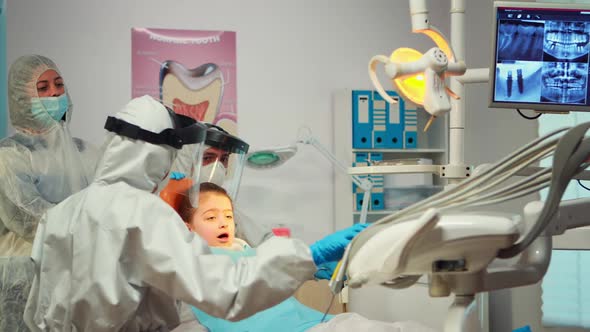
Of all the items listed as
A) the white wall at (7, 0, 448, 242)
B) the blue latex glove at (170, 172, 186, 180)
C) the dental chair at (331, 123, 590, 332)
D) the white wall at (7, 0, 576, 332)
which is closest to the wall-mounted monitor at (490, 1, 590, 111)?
the blue latex glove at (170, 172, 186, 180)

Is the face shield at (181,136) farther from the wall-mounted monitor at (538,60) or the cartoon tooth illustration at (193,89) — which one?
the cartoon tooth illustration at (193,89)

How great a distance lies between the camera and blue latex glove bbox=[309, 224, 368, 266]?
6.20 feet

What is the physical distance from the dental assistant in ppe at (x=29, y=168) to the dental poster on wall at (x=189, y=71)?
1.14 metres

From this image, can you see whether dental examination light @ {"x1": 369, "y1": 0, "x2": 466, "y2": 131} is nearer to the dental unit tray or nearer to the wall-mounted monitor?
the wall-mounted monitor

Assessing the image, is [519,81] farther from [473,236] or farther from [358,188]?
[358,188]

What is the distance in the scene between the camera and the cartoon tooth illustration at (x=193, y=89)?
4.41 meters

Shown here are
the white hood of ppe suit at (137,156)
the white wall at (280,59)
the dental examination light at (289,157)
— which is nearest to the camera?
the white hood of ppe suit at (137,156)

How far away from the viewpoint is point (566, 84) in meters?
2.54

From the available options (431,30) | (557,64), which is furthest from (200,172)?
(557,64)

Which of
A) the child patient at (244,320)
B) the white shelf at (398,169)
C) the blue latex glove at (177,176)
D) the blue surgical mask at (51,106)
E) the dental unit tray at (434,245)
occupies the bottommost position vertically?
the child patient at (244,320)

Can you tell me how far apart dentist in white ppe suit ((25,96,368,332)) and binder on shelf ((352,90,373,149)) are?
224 centimetres

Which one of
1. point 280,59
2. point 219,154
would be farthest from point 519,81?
point 280,59

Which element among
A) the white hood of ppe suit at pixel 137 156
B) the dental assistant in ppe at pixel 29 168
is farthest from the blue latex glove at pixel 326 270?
the dental assistant in ppe at pixel 29 168

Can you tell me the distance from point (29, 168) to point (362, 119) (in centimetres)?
210
